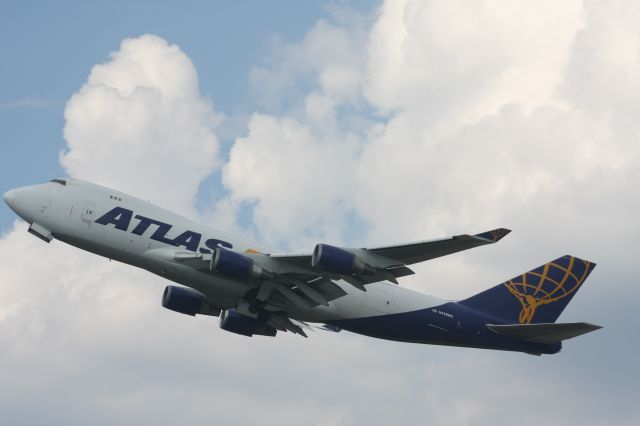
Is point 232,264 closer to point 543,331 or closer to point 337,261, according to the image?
point 337,261

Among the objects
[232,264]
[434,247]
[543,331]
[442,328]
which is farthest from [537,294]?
[232,264]

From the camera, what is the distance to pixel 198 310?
56.4m

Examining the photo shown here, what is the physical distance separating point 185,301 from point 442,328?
14137 millimetres

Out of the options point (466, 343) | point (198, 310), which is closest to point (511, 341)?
point (466, 343)

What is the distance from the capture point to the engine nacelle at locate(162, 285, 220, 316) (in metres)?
56.1

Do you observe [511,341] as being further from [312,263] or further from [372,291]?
[312,263]

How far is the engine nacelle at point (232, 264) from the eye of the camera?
1863 inches

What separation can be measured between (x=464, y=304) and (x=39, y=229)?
911 inches

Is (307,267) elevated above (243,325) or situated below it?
above

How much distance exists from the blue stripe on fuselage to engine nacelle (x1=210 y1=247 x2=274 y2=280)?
7588 millimetres

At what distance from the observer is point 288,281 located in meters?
50.0

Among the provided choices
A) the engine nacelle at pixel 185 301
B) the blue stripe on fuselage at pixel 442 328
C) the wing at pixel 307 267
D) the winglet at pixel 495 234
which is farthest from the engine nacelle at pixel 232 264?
the winglet at pixel 495 234

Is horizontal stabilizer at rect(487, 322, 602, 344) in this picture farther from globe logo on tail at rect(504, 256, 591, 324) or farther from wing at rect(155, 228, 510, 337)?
wing at rect(155, 228, 510, 337)

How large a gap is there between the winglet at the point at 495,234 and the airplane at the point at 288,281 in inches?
2.1
